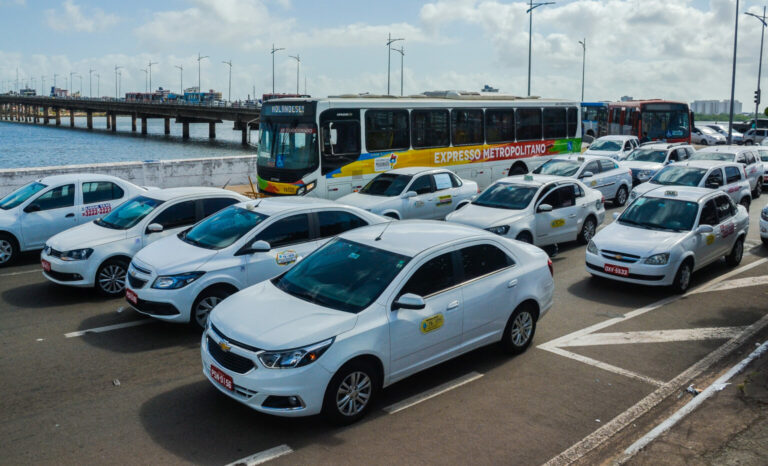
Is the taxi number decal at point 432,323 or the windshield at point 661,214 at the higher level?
the windshield at point 661,214

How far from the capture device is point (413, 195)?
48.8 ft

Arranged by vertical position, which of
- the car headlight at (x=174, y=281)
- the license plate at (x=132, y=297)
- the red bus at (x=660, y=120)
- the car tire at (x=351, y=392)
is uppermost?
the red bus at (x=660, y=120)

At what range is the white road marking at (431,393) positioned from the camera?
662 cm

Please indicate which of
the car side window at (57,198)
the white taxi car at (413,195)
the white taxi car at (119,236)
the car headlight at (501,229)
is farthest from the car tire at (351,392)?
the car side window at (57,198)

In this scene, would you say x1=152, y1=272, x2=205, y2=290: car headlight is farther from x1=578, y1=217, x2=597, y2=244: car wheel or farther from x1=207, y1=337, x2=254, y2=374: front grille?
x1=578, y1=217, x2=597, y2=244: car wheel

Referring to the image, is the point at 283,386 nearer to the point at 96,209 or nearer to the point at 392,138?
the point at 96,209

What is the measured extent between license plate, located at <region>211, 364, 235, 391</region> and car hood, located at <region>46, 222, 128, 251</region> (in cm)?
504

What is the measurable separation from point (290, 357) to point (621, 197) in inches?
669

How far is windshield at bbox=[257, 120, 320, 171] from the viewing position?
54.0 feet

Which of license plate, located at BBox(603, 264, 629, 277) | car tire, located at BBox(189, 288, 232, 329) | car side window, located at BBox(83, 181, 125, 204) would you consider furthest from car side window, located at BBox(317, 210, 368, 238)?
car side window, located at BBox(83, 181, 125, 204)

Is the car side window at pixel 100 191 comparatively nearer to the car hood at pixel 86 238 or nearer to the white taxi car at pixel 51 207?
the white taxi car at pixel 51 207

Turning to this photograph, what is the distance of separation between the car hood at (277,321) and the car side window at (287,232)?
235cm

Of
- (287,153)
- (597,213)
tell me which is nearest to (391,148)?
(287,153)

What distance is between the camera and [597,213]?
49.3ft
